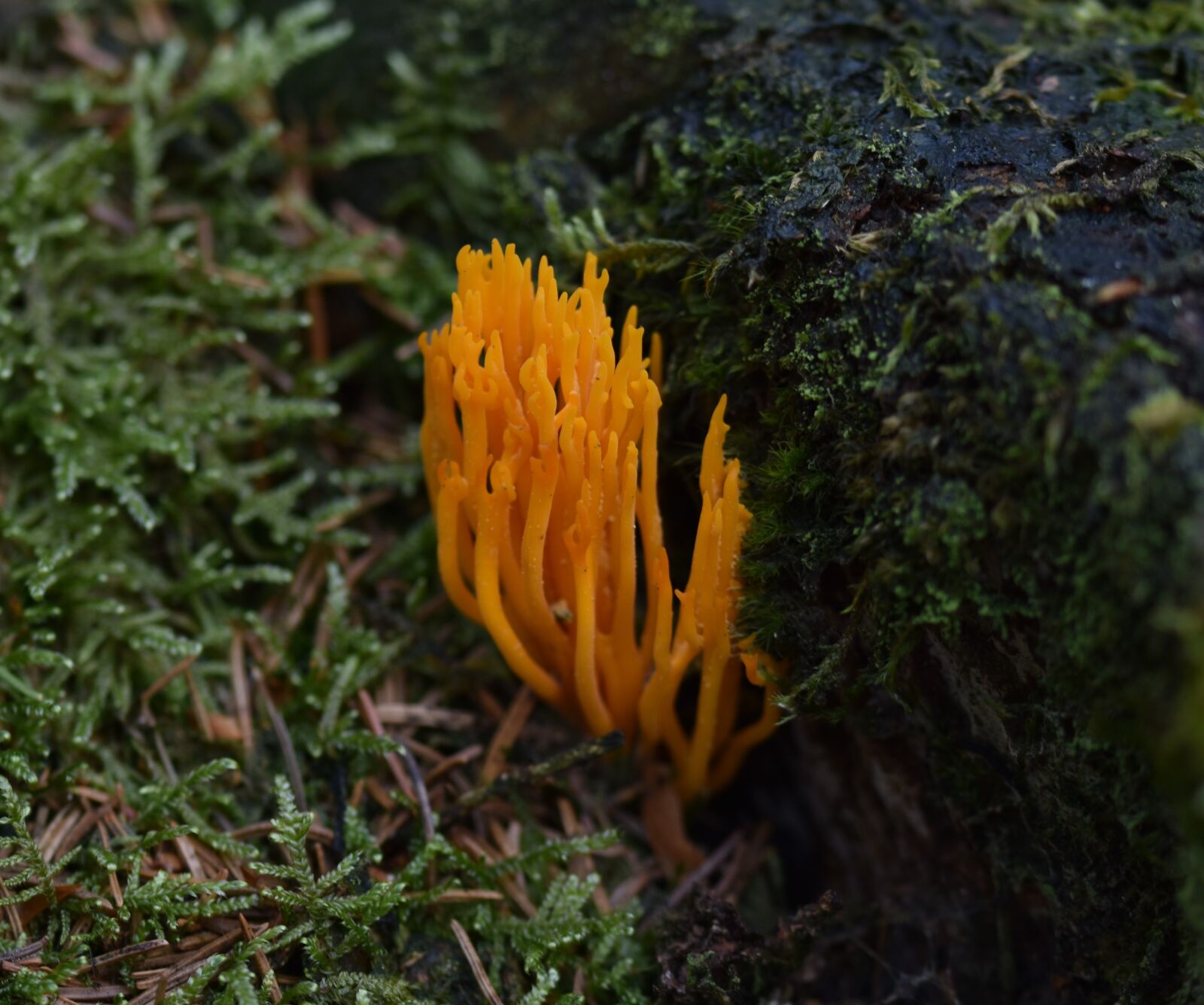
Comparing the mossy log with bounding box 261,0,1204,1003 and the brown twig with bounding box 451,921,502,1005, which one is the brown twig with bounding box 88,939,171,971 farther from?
the mossy log with bounding box 261,0,1204,1003

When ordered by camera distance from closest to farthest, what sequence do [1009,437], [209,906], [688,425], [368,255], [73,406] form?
1. [1009,437]
2. [209,906]
3. [688,425]
4. [73,406]
5. [368,255]

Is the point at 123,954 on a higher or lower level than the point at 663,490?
lower

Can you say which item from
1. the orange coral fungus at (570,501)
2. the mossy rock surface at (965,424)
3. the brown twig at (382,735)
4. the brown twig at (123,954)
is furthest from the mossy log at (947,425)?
the brown twig at (123,954)

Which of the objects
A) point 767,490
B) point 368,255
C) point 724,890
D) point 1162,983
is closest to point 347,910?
point 724,890

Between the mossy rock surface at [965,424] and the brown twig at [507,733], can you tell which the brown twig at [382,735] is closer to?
the brown twig at [507,733]

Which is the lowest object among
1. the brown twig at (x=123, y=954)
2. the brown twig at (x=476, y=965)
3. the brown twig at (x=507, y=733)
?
the brown twig at (x=476, y=965)

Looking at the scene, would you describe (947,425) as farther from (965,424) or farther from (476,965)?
(476,965)

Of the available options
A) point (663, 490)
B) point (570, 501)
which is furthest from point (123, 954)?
point (663, 490)

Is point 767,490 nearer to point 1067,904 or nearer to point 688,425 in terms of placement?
point 688,425
